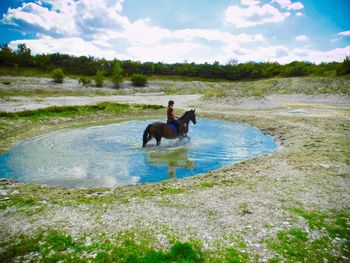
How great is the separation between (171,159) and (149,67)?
93.7 meters

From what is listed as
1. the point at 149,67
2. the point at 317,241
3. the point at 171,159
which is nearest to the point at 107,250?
the point at 317,241

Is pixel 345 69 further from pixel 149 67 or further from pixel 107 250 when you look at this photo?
pixel 107 250

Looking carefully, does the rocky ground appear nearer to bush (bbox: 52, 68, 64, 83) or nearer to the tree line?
bush (bbox: 52, 68, 64, 83)

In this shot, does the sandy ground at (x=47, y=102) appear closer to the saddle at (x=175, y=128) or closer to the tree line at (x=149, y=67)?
the saddle at (x=175, y=128)

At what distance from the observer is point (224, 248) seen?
21.8ft

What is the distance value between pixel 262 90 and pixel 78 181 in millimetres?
58307

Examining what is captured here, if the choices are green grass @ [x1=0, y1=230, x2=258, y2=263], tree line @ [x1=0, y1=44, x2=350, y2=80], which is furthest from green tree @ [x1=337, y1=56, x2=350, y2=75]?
green grass @ [x1=0, y1=230, x2=258, y2=263]

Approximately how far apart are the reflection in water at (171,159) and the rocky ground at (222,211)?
189 cm

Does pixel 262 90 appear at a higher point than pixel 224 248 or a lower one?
higher

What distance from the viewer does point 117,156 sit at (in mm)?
15633

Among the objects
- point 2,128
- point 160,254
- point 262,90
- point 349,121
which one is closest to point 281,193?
point 160,254

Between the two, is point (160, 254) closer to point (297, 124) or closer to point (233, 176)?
point (233, 176)

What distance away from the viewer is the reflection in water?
13.9m

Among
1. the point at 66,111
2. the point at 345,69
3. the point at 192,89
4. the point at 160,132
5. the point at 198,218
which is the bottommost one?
the point at 198,218
